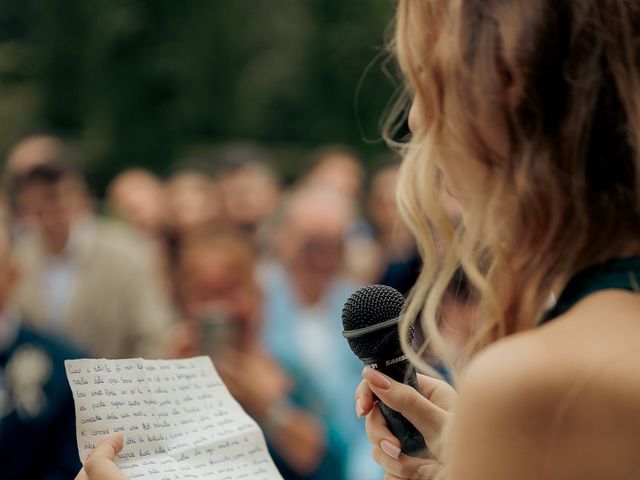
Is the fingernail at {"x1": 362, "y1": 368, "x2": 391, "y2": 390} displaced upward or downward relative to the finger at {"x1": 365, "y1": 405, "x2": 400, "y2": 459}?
upward

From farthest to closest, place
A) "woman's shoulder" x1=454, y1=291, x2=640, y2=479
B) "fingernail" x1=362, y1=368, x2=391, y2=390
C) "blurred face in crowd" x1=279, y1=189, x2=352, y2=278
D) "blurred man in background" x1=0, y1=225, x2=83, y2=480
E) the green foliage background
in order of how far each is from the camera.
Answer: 1. the green foliage background
2. "blurred face in crowd" x1=279, y1=189, x2=352, y2=278
3. "blurred man in background" x1=0, y1=225, x2=83, y2=480
4. "fingernail" x1=362, y1=368, x2=391, y2=390
5. "woman's shoulder" x1=454, y1=291, x2=640, y2=479

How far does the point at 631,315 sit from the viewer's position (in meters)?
1.23

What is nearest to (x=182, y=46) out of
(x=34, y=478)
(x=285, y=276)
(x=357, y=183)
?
(x=357, y=183)

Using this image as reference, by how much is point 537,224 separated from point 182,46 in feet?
54.6

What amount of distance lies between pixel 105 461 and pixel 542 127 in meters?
0.72

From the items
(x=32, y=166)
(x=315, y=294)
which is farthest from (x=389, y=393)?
(x=32, y=166)

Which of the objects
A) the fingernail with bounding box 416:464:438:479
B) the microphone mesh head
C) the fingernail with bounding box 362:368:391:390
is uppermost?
the microphone mesh head

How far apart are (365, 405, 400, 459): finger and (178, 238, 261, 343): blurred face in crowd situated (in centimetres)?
252

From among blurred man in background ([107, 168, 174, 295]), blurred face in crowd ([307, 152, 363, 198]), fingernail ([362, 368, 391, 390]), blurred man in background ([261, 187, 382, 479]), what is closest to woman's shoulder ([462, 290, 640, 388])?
fingernail ([362, 368, 391, 390])

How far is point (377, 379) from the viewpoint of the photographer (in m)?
1.58

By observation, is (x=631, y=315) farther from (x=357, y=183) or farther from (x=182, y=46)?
(x=182, y=46)

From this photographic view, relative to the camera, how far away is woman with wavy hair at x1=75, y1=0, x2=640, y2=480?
1.16 meters

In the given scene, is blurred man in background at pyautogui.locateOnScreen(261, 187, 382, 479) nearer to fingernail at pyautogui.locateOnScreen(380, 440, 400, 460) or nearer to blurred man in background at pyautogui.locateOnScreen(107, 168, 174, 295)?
blurred man in background at pyautogui.locateOnScreen(107, 168, 174, 295)

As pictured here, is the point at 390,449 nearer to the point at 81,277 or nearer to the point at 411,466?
the point at 411,466
